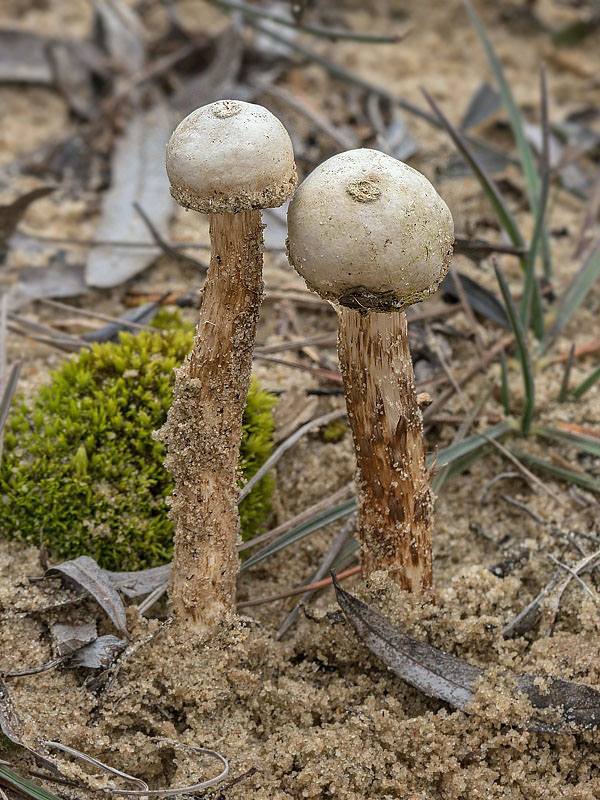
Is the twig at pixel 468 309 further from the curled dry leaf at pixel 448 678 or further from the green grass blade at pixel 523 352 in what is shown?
the curled dry leaf at pixel 448 678

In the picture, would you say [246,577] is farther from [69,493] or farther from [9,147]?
[9,147]

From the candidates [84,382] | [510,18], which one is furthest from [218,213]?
[510,18]

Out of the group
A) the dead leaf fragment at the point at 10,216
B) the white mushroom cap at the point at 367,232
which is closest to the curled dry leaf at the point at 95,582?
the white mushroom cap at the point at 367,232

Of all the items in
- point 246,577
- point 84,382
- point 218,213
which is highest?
point 218,213

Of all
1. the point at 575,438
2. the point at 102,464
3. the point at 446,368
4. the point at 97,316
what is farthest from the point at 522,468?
the point at 97,316

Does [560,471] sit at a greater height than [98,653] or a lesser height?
greater

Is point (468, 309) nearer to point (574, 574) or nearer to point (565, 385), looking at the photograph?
point (565, 385)
